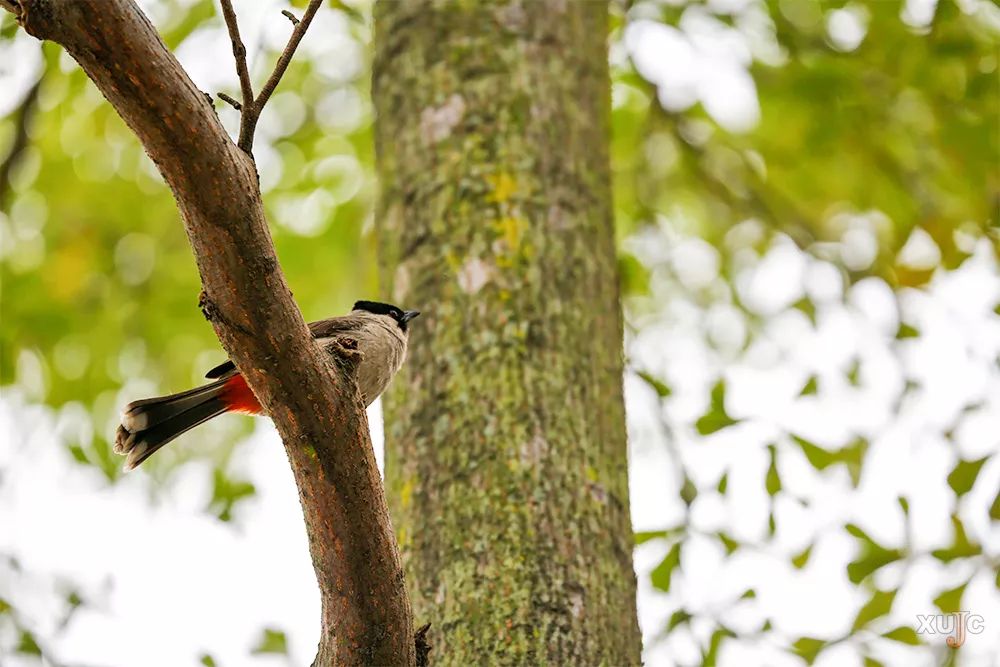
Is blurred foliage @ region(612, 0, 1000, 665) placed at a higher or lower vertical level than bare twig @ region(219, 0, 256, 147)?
higher

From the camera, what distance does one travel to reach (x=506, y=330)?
331 centimetres

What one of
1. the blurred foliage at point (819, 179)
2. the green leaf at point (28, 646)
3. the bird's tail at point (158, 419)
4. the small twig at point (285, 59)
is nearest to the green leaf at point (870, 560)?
the blurred foliage at point (819, 179)

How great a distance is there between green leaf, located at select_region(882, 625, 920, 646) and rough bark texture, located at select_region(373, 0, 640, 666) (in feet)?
3.59

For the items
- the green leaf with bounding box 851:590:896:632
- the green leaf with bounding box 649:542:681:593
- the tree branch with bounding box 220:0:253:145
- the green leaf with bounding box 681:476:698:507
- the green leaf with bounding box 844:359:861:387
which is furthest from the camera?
the green leaf with bounding box 844:359:861:387

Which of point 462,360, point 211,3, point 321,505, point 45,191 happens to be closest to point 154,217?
point 45,191

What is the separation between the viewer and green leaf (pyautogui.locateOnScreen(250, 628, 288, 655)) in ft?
13.2

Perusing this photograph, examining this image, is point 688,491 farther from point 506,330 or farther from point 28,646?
point 28,646

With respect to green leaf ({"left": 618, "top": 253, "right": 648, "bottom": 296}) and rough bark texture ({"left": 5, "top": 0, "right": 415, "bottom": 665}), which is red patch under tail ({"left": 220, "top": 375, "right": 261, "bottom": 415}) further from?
green leaf ({"left": 618, "top": 253, "right": 648, "bottom": 296})

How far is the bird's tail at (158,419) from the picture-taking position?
10.3 ft

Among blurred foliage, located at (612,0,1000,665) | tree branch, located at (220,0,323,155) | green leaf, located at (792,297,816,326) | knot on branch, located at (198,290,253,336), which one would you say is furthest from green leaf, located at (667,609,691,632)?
tree branch, located at (220,0,323,155)

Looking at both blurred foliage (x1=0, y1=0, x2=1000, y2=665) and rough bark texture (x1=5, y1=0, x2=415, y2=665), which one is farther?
blurred foliage (x1=0, y1=0, x2=1000, y2=665)

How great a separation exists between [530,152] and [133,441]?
159 centimetres

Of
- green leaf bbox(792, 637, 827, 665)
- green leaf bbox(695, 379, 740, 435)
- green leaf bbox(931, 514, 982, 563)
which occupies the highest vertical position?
green leaf bbox(695, 379, 740, 435)

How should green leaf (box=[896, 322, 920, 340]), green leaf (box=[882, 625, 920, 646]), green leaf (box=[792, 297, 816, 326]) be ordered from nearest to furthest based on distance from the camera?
1. green leaf (box=[882, 625, 920, 646])
2. green leaf (box=[896, 322, 920, 340])
3. green leaf (box=[792, 297, 816, 326])
